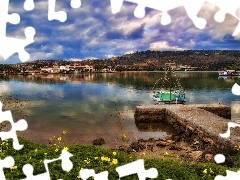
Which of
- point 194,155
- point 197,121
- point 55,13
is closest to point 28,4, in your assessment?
point 55,13

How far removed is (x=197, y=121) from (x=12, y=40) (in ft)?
45.9

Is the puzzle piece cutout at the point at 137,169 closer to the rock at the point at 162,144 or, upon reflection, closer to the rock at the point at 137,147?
the rock at the point at 137,147

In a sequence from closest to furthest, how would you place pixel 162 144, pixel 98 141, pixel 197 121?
pixel 162 144 → pixel 98 141 → pixel 197 121

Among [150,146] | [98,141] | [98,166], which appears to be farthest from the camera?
[98,141]

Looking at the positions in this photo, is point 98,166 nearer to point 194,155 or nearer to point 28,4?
point 28,4

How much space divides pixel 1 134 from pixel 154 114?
18.5m

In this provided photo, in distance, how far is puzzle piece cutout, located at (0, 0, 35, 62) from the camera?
16.1 feet

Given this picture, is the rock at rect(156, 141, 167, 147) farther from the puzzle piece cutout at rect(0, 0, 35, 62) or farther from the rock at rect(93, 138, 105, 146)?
the puzzle piece cutout at rect(0, 0, 35, 62)

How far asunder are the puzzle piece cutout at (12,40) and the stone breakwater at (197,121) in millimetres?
8596

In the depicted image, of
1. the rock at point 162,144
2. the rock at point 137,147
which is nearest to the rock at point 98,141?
the rock at point 137,147

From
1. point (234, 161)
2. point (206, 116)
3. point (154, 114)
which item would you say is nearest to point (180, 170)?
point (234, 161)

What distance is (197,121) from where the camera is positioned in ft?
58.5

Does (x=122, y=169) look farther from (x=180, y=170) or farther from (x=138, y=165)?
(x=180, y=170)

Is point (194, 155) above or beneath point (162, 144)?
above
